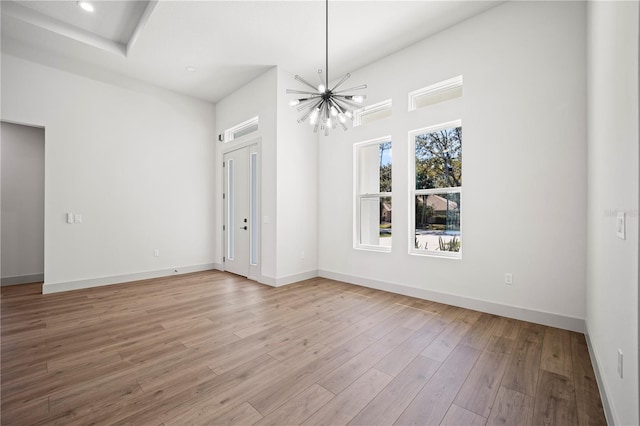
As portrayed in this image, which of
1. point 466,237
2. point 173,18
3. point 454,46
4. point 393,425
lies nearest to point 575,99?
point 454,46

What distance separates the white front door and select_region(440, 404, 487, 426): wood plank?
3876 mm

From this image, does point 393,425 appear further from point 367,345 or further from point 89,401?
point 89,401

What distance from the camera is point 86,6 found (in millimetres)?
3396

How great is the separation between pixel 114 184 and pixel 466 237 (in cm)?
564

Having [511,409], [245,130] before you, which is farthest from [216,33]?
[511,409]

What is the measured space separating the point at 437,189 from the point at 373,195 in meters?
1.07

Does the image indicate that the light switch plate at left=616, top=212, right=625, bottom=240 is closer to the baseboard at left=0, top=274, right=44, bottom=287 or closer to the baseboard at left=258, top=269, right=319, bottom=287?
the baseboard at left=258, top=269, right=319, bottom=287

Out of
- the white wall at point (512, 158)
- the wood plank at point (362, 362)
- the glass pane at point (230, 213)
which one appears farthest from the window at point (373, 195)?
the glass pane at point (230, 213)

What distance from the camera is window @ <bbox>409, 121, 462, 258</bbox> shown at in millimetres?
3605

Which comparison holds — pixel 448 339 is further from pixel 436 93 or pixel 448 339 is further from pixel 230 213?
pixel 230 213

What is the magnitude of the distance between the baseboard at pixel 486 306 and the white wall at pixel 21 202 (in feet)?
19.0

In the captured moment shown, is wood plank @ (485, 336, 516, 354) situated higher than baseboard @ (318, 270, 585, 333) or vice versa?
baseboard @ (318, 270, 585, 333)

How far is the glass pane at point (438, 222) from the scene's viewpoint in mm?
3613

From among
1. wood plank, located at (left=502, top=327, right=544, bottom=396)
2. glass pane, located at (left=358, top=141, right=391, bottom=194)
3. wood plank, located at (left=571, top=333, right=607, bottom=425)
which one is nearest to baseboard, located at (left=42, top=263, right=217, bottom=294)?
glass pane, located at (left=358, top=141, right=391, bottom=194)
